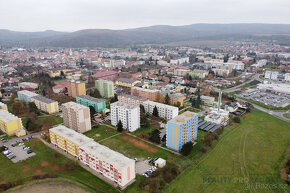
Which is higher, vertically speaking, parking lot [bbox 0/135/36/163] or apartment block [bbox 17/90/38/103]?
apartment block [bbox 17/90/38/103]

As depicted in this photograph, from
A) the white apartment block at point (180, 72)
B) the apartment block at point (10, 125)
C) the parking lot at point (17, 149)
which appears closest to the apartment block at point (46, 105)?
the apartment block at point (10, 125)

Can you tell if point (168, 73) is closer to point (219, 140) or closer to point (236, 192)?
point (219, 140)

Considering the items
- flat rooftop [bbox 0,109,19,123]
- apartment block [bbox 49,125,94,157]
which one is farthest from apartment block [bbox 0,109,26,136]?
apartment block [bbox 49,125,94,157]

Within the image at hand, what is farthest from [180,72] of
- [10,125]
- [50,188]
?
[50,188]

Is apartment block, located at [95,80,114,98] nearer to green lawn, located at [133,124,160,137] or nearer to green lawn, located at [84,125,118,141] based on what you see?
green lawn, located at [84,125,118,141]

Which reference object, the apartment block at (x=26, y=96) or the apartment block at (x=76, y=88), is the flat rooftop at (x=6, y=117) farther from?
the apartment block at (x=76, y=88)

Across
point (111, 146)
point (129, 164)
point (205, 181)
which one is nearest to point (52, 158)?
point (111, 146)

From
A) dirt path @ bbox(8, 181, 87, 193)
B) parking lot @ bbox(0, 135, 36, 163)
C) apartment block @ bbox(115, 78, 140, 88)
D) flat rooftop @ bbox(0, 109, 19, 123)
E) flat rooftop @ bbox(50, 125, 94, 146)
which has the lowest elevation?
dirt path @ bbox(8, 181, 87, 193)
